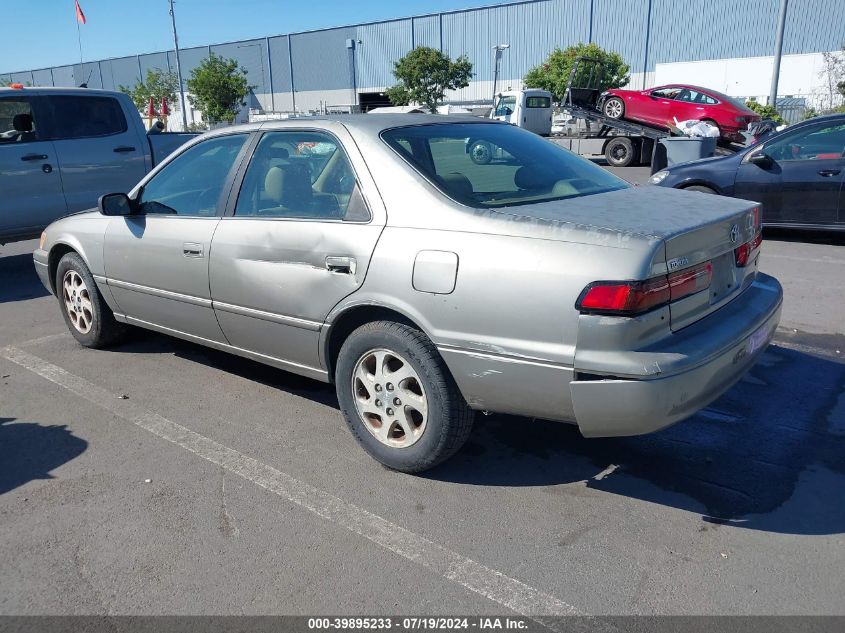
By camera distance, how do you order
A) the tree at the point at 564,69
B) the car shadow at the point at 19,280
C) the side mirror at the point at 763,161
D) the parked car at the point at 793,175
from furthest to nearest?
the tree at the point at 564,69, the side mirror at the point at 763,161, the parked car at the point at 793,175, the car shadow at the point at 19,280

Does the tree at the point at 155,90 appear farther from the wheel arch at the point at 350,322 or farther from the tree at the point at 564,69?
the wheel arch at the point at 350,322

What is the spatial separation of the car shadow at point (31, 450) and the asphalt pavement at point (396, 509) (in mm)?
12

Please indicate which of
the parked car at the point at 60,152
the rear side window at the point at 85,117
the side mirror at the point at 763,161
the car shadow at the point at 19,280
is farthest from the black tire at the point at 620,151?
the car shadow at the point at 19,280

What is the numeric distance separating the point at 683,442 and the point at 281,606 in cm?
227

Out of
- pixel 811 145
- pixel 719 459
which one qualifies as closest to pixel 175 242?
pixel 719 459

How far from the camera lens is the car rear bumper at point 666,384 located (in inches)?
108

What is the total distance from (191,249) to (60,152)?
490 centimetres

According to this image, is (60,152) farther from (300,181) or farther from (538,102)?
(538,102)

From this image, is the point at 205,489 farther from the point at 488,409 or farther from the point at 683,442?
the point at 683,442

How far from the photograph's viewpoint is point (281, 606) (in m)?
2.57

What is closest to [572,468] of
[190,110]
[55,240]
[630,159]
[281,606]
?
[281,606]

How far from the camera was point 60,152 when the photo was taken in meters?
8.04

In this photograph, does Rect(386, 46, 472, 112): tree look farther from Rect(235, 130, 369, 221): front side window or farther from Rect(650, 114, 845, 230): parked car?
Rect(235, 130, 369, 221): front side window

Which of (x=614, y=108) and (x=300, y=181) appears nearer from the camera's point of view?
(x=300, y=181)
